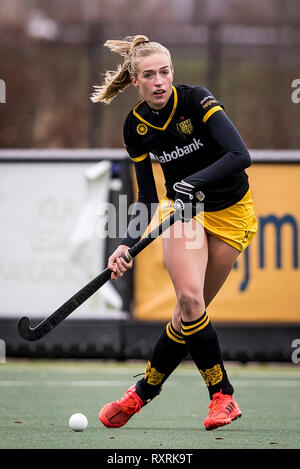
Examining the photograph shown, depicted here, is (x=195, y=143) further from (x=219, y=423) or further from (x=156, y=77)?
(x=219, y=423)

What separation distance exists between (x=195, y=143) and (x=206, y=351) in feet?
3.17

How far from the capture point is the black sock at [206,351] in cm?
496

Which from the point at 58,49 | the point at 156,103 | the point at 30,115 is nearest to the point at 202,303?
the point at 156,103

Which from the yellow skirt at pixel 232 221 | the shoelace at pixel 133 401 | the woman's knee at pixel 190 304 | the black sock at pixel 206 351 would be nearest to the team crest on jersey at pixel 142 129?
the yellow skirt at pixel 232 221

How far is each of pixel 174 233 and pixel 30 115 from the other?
10.3 m

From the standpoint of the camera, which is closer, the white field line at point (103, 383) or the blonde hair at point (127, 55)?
the blonde hair at point (127, 55)

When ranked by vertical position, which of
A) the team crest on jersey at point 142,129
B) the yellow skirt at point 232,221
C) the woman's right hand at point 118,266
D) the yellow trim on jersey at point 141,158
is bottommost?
the woman's right hand at point 118,266

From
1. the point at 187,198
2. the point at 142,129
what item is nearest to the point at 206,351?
the point at 187,198

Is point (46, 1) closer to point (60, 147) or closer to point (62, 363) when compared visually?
point (60, 147)

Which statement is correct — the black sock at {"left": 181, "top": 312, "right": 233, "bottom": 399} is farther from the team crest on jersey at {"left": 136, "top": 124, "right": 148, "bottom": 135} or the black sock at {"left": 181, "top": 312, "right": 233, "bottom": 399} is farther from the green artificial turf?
the team crest on jersey at {"left": 136, "top": 124, "right": 148, "bottom": 135}

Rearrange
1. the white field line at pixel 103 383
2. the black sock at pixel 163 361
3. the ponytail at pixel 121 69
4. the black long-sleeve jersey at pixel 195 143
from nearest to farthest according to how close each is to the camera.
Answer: the black long-sleeve jersey at pixel 195 143 < the ponytail at pixel 121 69 < the black sock at pixel 163 361 < the white field line at pixel 103 383

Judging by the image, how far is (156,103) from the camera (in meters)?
4.95

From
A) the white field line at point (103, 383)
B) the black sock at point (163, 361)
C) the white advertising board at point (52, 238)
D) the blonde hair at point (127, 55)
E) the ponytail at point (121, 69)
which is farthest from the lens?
the white advertising board at point (52, 238)

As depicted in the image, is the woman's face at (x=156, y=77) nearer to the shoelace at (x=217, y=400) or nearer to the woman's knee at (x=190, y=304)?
the woman's knee at (x=190, y=304)
